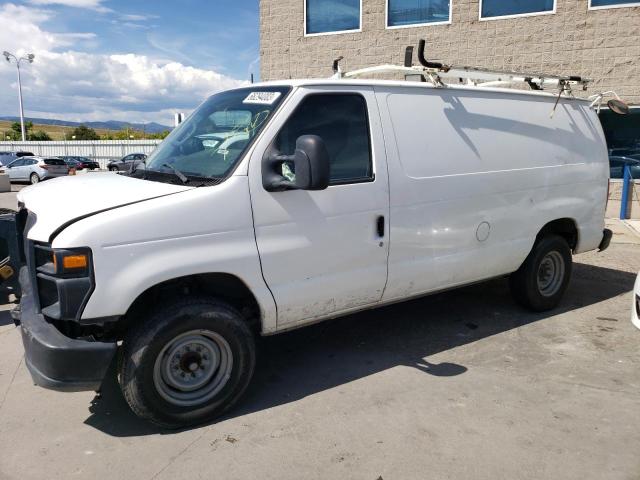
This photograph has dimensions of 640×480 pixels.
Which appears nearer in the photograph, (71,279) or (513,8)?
(71,279)

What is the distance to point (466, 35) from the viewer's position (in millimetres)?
12344

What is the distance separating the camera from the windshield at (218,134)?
370cm

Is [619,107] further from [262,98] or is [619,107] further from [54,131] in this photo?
[54,131]

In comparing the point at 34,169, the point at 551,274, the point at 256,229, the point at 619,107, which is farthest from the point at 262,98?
the point at 34,169

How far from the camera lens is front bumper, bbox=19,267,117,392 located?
3135 mm

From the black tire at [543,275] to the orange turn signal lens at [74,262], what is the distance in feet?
13.5

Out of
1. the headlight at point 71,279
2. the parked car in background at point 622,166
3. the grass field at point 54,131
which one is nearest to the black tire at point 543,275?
the headlight at point 71,279

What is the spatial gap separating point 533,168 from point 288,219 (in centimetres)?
270

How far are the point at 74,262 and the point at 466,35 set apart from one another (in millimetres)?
11276

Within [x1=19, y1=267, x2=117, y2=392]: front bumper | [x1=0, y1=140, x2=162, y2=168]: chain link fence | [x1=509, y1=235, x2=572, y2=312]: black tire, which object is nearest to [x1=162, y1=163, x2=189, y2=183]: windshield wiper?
[x1=19, y1=267, x2=117, y2=392]: front bumper

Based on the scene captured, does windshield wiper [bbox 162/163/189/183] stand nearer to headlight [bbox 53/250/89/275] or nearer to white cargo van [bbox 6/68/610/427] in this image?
white cargo van [bbox 6/68/610/427]

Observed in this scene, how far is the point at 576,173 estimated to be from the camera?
5617mm

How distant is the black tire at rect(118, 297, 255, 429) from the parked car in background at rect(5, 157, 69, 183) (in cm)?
2738

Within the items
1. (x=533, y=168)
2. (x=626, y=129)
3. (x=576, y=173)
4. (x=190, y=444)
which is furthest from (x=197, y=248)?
(x=626, y=129)
